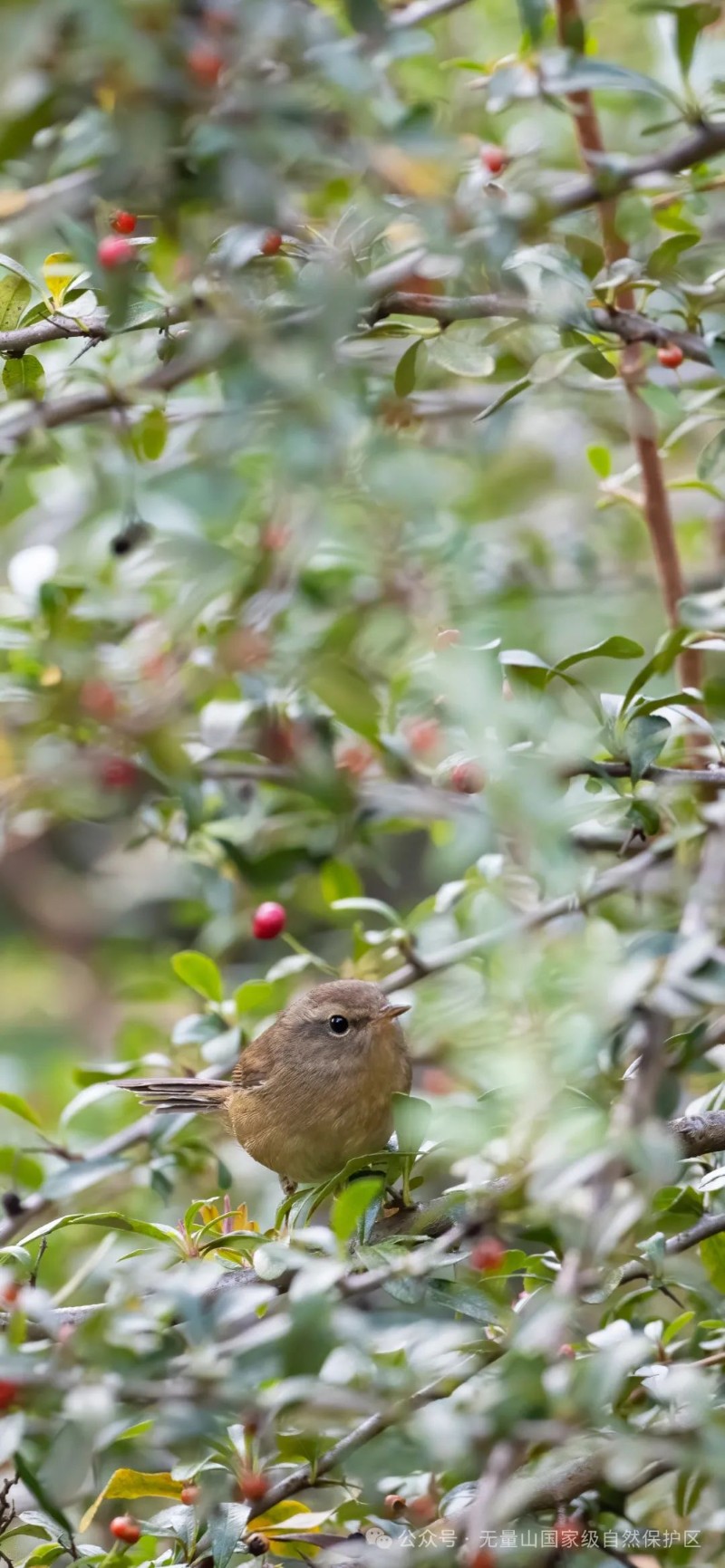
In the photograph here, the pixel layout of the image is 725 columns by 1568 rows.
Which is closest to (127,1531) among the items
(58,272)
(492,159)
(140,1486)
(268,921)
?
(140,1486)

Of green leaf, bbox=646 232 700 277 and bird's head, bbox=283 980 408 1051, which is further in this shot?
bird's head, bbox=283 980 408 1051

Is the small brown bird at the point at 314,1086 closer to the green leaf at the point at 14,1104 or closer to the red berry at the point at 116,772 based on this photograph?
the green leaf at the point at 14,1104

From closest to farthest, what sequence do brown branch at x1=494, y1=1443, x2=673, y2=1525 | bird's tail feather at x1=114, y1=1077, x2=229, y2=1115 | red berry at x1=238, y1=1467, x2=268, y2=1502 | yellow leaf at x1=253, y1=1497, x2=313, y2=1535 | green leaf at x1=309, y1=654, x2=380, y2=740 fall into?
brown branch at x1=494, y1=1443, x2=673, y2=1525, green leaf at x1=309, y1=654, x2=380, y2=740, red berry at x1=238, y1=1467, x2=268, y2=1502, yellow leaf at x1=253, y1=1497, x2=313, y2=1535, bird's tail feather at x1=114, y1=1077, x2=229, y2=1115

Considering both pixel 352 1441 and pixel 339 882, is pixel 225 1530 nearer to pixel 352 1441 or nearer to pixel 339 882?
pixel 352 1441

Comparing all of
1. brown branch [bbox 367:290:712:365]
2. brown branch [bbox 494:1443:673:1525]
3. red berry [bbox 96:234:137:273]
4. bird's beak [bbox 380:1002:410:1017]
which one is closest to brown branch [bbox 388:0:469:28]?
brown branch [bbox 367:290:712:365]

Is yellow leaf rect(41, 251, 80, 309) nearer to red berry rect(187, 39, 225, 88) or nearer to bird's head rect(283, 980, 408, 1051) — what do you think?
red berry rect(187, 39, 225, 88)

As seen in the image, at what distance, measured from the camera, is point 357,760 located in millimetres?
3629

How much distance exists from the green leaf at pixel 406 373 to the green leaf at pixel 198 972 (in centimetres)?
135

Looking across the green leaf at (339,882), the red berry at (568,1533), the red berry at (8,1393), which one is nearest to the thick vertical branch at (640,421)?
the green leaf at (339,882)

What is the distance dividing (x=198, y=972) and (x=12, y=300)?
4.99 ft

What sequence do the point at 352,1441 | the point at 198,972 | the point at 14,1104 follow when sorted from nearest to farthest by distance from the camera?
the point at 352,1441
the point at 14,1104
the point at 198,972

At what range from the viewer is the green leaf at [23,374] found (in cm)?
275

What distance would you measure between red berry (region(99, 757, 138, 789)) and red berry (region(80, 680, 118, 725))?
202mm

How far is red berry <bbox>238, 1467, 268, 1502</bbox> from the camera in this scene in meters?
2.25
